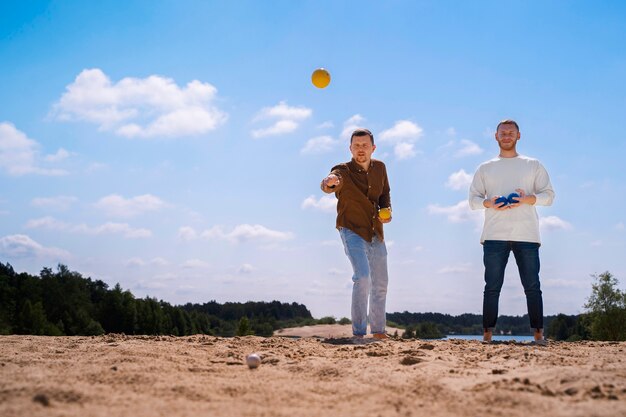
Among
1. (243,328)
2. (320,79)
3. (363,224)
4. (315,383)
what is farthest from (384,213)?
(243,328)

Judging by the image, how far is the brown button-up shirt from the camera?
6.86 m

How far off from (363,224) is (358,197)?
0.33m

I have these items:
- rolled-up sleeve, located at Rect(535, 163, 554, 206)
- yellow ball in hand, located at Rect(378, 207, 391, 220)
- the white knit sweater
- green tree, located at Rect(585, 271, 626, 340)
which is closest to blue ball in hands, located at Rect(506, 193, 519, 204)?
the white knit sweater

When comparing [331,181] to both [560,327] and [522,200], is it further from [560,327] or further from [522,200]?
[560,327]

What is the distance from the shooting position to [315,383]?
3.63 meters

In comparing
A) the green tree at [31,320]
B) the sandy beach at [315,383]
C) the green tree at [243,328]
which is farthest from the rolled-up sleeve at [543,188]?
the green tree at [31,320]

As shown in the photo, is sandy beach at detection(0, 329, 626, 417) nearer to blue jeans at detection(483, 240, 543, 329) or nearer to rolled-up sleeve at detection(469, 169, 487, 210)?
blue jeans at detection(483, 240, 543, 329)

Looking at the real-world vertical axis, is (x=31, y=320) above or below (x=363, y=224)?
below

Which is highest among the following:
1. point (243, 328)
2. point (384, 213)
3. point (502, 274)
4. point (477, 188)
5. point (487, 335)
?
point (477, 188)

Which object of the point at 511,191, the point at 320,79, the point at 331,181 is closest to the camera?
the point at 331,181

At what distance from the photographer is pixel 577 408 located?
282 centimetres

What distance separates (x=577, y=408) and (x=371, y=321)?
430 cm

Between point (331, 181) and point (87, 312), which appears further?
point (87, 312)

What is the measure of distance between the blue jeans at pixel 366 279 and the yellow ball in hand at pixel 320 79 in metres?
2.16
